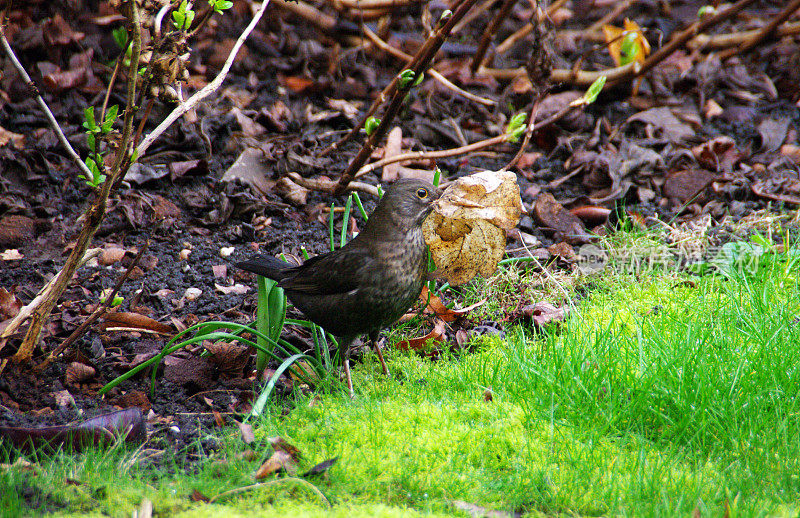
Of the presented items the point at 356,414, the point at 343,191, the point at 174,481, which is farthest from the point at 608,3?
the point at 174,481

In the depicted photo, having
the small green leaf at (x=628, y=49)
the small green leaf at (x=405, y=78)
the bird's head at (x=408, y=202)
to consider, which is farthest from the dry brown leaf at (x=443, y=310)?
the small green leaf at (x=628, y=49)

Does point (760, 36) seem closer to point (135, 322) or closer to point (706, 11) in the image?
point (706, 11)

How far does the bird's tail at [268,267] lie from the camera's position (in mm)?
3197

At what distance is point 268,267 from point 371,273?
52cm

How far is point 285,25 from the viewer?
246 inches

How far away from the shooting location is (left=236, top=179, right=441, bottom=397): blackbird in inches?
122

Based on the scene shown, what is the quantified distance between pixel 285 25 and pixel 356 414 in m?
4.50

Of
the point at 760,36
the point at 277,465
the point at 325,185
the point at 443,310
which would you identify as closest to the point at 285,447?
the point at 277,465

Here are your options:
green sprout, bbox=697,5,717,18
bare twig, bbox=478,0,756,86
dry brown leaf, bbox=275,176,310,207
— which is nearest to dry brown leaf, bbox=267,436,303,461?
dry brown leaf, bbox=275,176,310,207

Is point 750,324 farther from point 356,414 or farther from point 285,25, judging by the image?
point 285,25

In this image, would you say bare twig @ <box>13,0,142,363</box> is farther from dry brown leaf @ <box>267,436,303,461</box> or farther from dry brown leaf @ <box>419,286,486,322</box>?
dry brown leaf @ <box>419,286,486,322</box>

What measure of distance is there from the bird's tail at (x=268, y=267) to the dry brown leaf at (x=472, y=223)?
0.81 meters

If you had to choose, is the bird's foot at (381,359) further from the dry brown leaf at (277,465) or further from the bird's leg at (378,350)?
the dry brown leaf at (277,465)

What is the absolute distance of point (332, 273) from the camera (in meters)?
3.22
